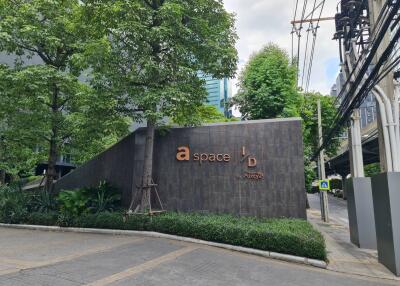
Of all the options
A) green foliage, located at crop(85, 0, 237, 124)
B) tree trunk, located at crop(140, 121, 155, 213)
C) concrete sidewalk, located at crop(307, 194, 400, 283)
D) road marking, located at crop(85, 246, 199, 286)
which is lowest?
concrete sidewalk, located at crop(307, 194, 400, 283)

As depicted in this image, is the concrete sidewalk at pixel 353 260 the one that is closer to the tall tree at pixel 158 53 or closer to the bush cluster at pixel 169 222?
the bush cluster at pixel 169 222

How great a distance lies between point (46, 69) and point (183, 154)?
269 inches

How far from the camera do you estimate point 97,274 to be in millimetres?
6707

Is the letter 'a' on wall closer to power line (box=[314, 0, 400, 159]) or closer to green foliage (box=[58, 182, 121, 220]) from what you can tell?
green foliage (box=[58, 182, 121, 220])

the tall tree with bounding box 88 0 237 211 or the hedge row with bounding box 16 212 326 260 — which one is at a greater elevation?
the tall tree with bounding box 88 0 237 211

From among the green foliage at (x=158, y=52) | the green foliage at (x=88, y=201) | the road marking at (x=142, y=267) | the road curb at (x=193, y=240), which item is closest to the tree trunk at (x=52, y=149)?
the green foliage at (x=88, y=201)

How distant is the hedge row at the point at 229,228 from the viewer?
8.59 metres

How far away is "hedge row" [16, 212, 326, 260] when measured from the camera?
8594mm

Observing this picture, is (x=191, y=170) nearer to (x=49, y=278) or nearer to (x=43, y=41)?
(x=49, y=278)

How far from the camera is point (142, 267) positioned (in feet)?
24.1

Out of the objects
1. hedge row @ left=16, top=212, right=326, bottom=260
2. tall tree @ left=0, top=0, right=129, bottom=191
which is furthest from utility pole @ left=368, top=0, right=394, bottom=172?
tall tree @ left=0, top=0, right=129, bottom=191

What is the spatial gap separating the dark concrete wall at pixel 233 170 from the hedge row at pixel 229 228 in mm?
989

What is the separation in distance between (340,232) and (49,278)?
13.4 metres

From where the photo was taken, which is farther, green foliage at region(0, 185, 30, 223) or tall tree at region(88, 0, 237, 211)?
green foliage at region(0, 185, 30, 223)
